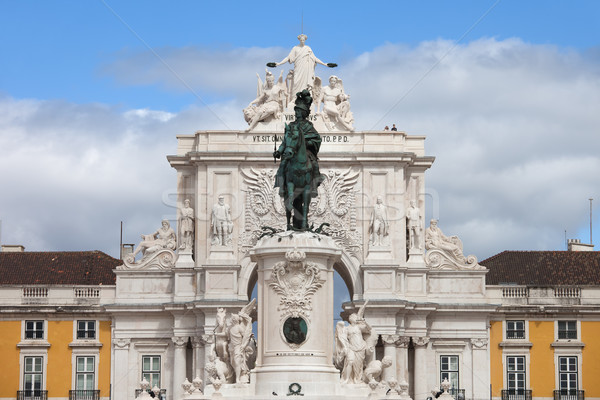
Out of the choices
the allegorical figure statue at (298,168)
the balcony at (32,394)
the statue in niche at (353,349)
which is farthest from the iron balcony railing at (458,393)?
the allegorical figure statue at (298,168)

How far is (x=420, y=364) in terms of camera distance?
69312mm

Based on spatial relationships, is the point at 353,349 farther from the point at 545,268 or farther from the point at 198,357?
the point at 545,268

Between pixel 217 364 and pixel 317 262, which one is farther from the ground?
pixel 317 262

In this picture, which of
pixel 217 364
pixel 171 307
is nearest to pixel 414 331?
pixel 171 307

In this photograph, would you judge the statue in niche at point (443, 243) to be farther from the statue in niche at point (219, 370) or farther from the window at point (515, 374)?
the statue in niche at point (219, 370)

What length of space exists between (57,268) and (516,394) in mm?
23202

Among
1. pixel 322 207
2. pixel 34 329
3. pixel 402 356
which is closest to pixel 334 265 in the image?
pixel 322 207

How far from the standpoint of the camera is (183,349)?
227 ft

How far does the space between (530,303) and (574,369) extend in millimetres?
3739

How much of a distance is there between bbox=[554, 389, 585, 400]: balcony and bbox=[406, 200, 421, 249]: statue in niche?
31.3 feet

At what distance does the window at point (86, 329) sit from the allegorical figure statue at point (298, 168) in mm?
35673

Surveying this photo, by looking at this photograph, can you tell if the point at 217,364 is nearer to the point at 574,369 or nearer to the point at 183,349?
the point at 183,349

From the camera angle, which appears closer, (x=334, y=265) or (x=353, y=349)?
(x=353, y=349)

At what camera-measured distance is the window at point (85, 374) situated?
7044 centimetres
